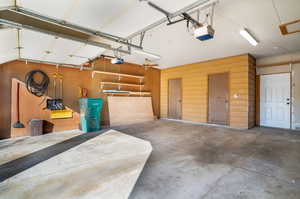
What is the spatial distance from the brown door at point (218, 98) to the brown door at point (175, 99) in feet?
5.30

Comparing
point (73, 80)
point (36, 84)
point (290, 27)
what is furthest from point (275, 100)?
point (36, 84)

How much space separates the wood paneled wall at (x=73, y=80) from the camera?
4223 millimetres

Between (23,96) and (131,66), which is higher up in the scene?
(131,66)

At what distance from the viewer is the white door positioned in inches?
218

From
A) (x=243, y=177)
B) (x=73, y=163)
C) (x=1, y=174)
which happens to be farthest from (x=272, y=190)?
(x=1, y=174)

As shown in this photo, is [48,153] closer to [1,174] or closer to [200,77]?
[1,174]

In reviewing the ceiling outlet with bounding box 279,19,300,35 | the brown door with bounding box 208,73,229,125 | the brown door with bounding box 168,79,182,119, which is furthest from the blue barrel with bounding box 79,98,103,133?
the ceiling outlet with bounding box 279,19,300,35

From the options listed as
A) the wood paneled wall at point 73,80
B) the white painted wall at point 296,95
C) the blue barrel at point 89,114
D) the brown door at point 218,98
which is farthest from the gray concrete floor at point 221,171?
the wood paneled wall at point 73,80

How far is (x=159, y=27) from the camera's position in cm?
351

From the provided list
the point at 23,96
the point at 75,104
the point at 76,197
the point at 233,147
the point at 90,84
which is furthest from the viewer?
the point at 90,84

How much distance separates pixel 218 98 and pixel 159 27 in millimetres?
4184

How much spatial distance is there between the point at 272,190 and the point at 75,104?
18.9 ft

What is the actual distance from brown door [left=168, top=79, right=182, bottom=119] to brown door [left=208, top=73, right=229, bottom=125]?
162cm

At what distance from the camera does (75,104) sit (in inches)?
215
